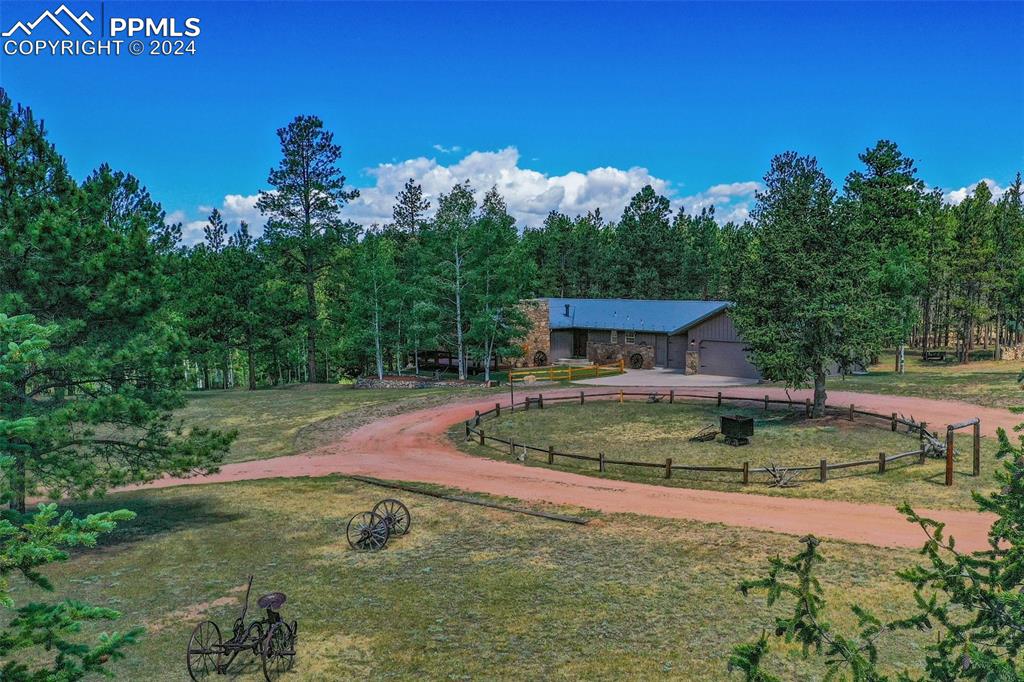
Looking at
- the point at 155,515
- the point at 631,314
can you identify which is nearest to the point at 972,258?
the point at 631,314

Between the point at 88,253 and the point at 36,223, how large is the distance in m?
1.71

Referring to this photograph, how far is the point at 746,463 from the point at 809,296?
13.6m

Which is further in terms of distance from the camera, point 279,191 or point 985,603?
point 279,191

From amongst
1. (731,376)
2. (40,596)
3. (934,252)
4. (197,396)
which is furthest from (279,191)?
(934,252)

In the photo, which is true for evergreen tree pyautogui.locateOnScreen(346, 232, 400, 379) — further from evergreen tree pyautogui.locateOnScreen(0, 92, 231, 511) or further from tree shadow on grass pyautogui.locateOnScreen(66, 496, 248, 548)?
evergreen tree pyautogui.locateOnScreen(0, 92, 231, 511)

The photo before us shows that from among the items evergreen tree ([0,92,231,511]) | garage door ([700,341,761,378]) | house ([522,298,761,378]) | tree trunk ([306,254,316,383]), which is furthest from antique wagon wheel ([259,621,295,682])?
house ([522,298,761,378])

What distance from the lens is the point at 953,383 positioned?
44.3 metres

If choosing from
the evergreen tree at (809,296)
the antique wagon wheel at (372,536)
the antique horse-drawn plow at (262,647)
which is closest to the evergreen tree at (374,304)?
the evergreen tree at (809,296)

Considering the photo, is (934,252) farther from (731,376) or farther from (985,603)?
(985,603)

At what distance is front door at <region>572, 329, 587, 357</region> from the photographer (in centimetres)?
6419

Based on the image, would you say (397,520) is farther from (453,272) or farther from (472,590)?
(453,272)

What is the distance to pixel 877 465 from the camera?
25781mm

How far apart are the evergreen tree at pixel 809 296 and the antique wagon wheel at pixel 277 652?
1038 inches

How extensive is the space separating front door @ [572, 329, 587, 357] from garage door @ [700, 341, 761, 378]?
41.8ft
